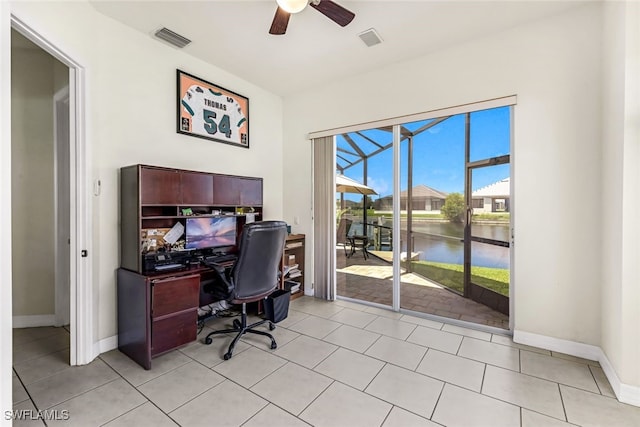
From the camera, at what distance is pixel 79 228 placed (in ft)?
7.82

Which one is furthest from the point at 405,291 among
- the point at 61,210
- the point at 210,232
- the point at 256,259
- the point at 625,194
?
the point at 61,210

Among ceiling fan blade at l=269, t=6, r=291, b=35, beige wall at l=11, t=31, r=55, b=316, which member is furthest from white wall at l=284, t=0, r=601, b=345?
beige wall at l=11, t=31, r=55, b=316

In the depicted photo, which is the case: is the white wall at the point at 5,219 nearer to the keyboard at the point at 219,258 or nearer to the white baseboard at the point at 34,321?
the keyboard at the point at 219,258

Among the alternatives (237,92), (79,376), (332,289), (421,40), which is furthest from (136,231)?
(421,40)

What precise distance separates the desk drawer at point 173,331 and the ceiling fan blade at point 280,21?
2.58 metres

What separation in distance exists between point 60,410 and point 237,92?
3.55m

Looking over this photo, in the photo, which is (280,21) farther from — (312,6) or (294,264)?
(294,264)

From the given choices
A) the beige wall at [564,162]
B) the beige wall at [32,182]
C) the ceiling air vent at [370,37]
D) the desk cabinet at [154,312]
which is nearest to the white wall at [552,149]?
the beige wall at [564,162]

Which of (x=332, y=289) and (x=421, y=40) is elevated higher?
(x=421, y=40)

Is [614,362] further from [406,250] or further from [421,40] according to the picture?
[421,40]

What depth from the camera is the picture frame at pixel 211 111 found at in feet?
10.5

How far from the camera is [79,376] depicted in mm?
2189

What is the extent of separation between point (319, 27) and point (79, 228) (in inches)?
110

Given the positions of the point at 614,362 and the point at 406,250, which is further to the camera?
the point at 406,250
